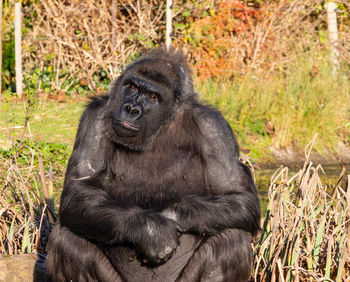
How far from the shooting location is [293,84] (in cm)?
1160

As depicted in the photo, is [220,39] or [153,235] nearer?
[153,235]

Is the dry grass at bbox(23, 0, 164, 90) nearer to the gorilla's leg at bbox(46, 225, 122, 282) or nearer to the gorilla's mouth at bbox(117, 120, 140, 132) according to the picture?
the gorilla's mouth at bbox(117, 120, 140, 132)

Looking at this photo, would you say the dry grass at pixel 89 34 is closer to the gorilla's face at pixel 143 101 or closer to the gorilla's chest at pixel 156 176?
the gorilla's face at pixel 143 101

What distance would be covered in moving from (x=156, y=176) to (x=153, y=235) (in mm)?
596

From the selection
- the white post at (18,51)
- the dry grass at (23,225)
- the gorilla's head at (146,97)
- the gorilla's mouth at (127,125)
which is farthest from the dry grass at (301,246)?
the white post at (18,51)

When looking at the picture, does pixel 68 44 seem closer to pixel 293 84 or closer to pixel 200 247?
pixel 293 84

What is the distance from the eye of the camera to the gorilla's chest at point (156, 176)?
4.14 metres

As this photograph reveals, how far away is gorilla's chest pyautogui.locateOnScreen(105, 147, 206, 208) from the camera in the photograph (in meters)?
4.14

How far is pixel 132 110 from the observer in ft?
13.3

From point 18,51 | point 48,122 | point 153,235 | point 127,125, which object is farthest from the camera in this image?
point 18,51

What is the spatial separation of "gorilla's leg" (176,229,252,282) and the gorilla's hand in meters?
0.25

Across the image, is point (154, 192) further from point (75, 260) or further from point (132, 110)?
point (75, 260)

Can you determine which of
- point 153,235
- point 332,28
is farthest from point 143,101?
point 332,28

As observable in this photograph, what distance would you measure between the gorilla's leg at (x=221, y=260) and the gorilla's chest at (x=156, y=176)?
1.33 ft
